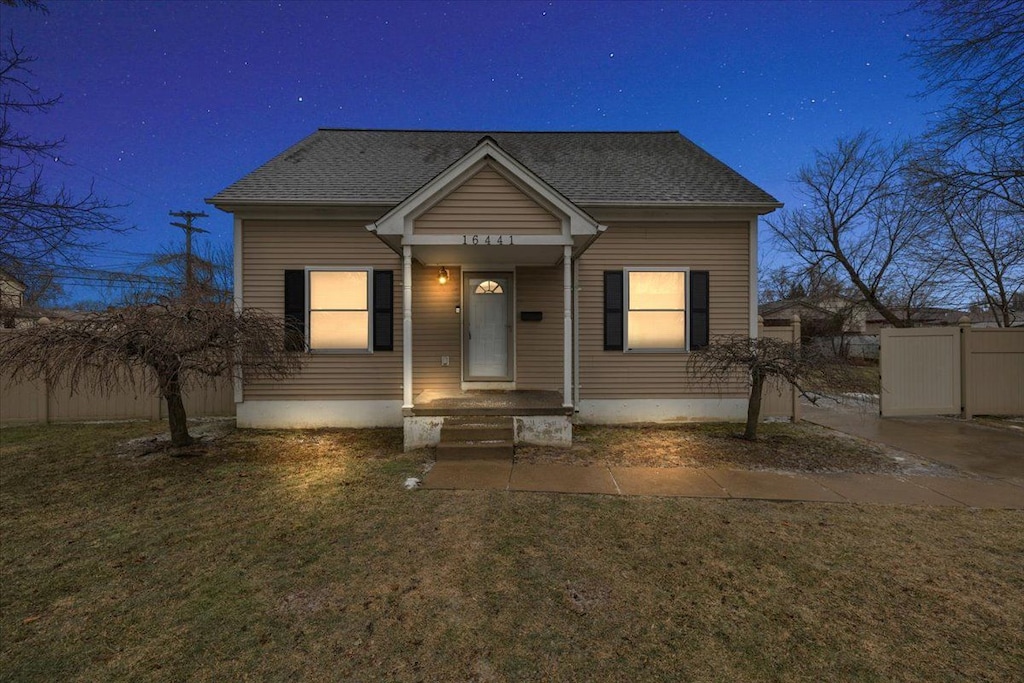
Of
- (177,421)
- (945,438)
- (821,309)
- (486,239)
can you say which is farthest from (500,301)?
(821,309)

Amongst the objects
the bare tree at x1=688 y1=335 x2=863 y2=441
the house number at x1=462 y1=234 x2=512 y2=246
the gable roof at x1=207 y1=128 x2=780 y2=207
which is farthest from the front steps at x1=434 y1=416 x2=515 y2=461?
the gable roof at x1=207 y1=128 x2=780 y2=207

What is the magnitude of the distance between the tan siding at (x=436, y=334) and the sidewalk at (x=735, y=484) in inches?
115

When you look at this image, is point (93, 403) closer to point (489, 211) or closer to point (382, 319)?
point (382, 319)

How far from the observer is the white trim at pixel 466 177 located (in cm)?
644

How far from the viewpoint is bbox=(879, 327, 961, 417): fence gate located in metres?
8.77

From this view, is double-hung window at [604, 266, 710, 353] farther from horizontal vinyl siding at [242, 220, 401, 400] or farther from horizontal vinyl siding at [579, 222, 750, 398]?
horizontal vinyl siding at [242, 220, 401, 400]

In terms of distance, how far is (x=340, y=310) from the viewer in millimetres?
8336

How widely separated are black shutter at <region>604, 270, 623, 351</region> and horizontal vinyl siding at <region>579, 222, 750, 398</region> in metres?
0.09

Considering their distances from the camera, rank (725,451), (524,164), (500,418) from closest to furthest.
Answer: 1. (725,451)
2. (500,418)
3. (524,164)

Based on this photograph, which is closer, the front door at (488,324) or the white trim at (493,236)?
the white trim at (493,236)

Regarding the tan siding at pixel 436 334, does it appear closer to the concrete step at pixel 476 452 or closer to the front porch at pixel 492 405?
the front porch at pixel 492 405

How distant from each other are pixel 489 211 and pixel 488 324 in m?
2.42

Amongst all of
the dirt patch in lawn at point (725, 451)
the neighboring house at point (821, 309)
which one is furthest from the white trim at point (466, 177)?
the neighboring house at point (821, 309)

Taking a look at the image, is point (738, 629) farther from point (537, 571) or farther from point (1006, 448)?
point (1006, 448)
